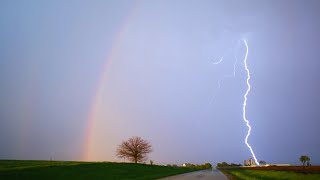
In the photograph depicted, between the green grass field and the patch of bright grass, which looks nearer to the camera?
the patch of bright grass

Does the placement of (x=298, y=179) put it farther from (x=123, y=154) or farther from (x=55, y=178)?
(x=123, y=154)

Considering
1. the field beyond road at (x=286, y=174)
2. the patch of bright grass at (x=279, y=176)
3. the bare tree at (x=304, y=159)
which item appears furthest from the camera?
the bare tree at (x=304, y=159)

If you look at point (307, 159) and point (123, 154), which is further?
point (307, 159)

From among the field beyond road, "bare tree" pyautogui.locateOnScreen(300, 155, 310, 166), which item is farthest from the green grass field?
"bare tree" pyautogui.locateOnScreen(300, 155, 310, 166)

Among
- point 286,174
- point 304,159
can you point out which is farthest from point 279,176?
point 304,159

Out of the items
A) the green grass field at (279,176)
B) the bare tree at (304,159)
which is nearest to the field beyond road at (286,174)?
the green grass field at (279,176)

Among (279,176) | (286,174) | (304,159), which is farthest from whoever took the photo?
(304,159)

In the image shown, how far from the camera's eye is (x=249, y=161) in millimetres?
178125

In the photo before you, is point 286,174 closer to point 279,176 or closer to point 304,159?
point 279,176

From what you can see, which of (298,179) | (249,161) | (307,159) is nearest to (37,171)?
(298,179)

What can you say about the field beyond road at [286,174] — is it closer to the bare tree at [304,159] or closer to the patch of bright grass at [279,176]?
the patch of bright grass at [279,176]

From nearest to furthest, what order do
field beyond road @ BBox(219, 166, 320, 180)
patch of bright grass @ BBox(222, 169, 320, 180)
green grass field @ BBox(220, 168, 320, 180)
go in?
1. patch of bright grass @ BBox(222, 169, 320, 180)
2. green grass field @ BBox(220, 168, 320, 180)
3. field beyond road @ BBox(219, 166, 320, 180)

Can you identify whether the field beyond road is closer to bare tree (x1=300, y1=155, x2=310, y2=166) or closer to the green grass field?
the green grass field

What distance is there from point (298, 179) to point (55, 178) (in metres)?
25.1
